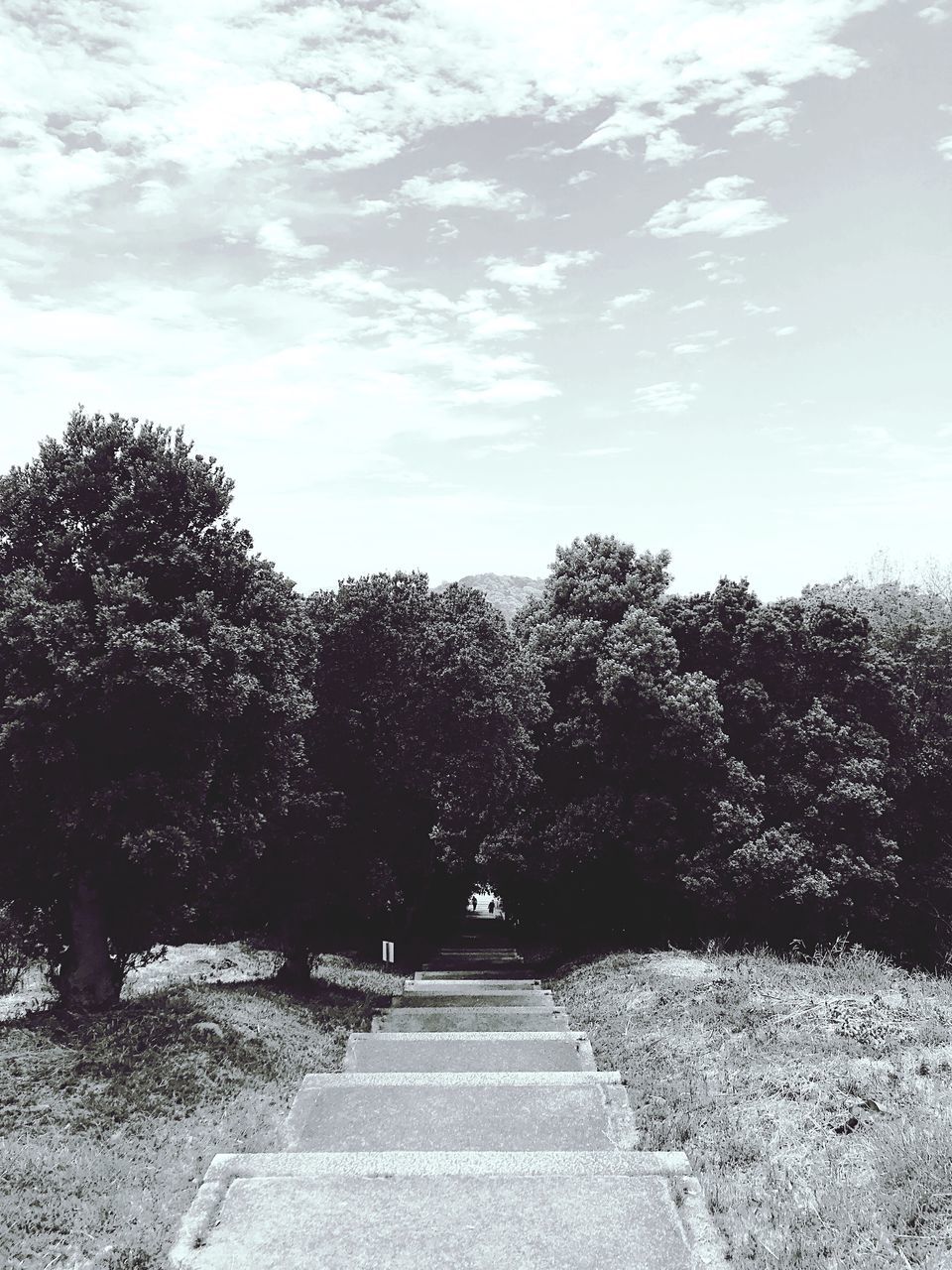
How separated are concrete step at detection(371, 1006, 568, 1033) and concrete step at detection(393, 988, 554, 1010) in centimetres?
87

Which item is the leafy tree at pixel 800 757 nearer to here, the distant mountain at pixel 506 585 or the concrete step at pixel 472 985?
the concrete step at pixel 472 985

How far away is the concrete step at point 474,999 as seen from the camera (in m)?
17.9

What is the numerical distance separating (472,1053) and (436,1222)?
663 cm

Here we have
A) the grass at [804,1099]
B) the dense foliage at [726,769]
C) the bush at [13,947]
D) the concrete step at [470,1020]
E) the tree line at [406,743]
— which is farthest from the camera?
the dense foliage at [726,769]

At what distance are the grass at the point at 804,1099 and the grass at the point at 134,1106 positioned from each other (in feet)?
14.3

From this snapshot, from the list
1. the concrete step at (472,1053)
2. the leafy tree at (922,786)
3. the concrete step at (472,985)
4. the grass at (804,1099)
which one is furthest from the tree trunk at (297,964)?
the leafy tree at (922,786)

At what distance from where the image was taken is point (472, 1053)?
44.4 ft

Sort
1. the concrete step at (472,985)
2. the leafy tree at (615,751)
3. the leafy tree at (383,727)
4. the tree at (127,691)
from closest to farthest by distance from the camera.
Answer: the tree at (127,691) → the leafy tree at (383,727) → the concrete step at (472,985) → the leafy tree at (615,751)

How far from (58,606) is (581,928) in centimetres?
2132

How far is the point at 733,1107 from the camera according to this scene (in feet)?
32.6

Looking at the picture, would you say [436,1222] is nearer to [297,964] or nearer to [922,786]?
[297,964]

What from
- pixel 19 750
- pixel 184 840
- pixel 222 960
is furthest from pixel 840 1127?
pixel 222 960

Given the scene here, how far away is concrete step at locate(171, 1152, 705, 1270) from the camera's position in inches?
261

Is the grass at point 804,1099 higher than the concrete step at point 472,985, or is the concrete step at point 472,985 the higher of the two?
the grass at point 804,1099
